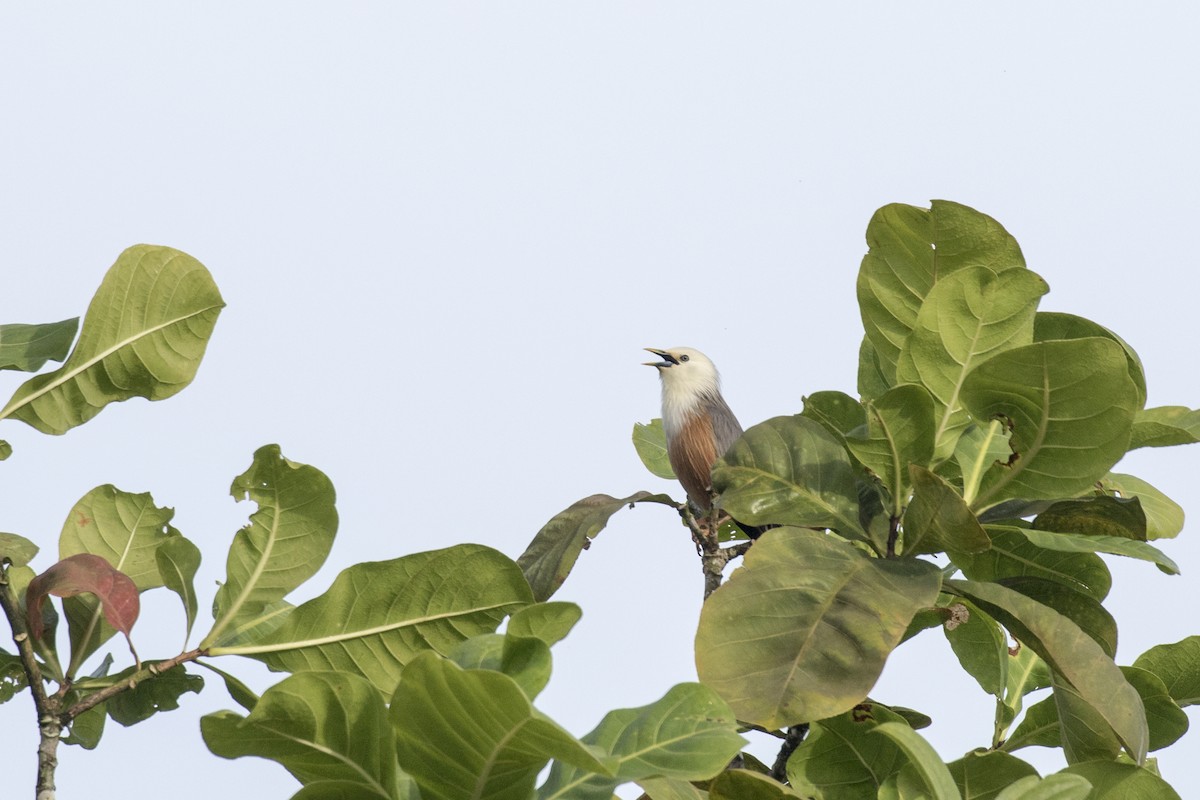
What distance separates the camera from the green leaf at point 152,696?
213 centimetres

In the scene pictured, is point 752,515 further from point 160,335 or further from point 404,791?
point 160,335

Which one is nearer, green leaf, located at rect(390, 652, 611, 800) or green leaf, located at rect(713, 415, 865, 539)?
green leaf, located at rect(390, 652, 611, 800)

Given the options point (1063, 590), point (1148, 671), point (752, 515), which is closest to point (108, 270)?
point (752, 515)

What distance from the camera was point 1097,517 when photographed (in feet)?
7.27

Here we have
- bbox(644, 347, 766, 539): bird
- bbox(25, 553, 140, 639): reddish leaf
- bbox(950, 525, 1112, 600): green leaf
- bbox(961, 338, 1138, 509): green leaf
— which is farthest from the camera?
bbox(644, 347, 766, 539): bird

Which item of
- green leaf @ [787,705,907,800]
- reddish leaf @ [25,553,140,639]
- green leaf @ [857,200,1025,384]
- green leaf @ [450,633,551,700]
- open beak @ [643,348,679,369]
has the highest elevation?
open beak @ [643,348,679,369]

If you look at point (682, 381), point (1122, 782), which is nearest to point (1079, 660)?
point (1122, 782)

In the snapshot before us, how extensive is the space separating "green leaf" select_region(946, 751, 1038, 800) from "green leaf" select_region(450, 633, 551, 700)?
83 cm

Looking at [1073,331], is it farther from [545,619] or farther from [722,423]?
[722,423]

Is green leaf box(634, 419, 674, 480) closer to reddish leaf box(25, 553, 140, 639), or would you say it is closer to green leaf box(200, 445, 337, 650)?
green leaf box(200, 445, 337, 650)

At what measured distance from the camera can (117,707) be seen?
2201 millimetres

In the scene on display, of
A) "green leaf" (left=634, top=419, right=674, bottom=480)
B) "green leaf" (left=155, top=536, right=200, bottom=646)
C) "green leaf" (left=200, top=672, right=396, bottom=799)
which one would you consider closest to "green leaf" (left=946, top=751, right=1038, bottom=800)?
"green leaf" (left=200, top=672, right=396, bottom=799)

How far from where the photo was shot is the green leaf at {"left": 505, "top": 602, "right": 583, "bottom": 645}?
1.56m

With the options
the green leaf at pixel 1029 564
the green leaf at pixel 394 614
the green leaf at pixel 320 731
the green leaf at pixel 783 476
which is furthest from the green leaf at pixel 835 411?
the green leaf at pixel 320 731
